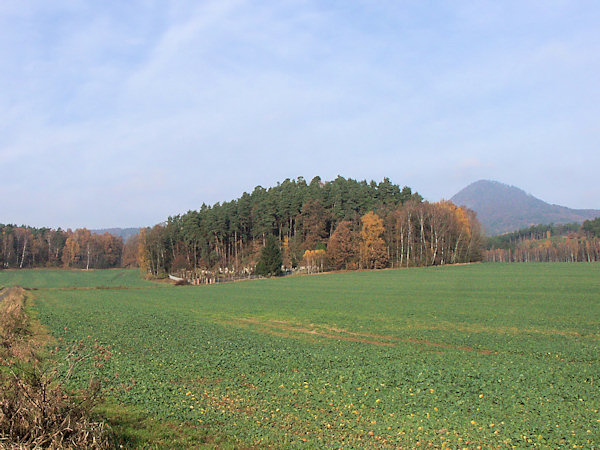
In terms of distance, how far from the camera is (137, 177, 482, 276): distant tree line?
9382cm

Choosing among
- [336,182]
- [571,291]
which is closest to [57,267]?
[336,182]

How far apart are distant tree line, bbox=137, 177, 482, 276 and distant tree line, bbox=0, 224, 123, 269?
48.6 meters

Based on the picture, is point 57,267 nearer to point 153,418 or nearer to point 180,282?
point 180,282

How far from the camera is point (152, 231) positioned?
119 m

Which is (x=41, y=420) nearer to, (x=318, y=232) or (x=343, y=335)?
(x=343, y=335)

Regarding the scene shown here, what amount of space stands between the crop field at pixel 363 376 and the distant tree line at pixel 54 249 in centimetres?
14120

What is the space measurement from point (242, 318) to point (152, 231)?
96.1 meters

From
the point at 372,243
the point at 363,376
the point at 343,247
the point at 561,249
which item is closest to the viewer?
the point at 363,376

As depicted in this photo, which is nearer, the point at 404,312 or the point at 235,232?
the point at 404,312

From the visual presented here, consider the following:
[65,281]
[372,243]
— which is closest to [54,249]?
[65,281]

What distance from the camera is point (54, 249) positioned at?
158125 mm

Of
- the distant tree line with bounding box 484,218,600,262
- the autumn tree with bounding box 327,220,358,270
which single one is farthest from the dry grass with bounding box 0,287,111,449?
the distant tree line with bounding box 484,218,600,262

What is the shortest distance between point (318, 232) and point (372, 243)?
56.1 feet

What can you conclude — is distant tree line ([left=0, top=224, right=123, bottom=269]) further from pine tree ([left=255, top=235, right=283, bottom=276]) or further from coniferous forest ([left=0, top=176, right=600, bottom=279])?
pine tree ([left=255, top=235, right=283, bottom=276])
